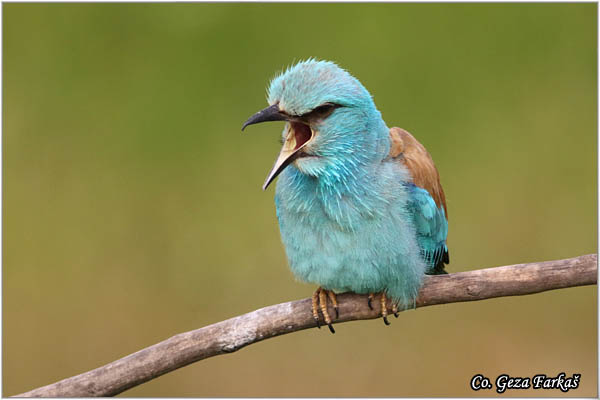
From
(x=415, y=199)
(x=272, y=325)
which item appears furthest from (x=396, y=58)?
(x=272, y=325)

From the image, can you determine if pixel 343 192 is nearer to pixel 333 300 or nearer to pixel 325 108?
pixel 325 108

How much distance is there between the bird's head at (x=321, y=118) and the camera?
2.95 m

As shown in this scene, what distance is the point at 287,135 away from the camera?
315cm

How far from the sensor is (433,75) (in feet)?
18.2

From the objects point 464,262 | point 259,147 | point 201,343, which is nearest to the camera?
point 201,343

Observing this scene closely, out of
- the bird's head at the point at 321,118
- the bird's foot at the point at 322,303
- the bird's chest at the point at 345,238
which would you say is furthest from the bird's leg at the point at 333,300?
the bird's head at the point at 321,118

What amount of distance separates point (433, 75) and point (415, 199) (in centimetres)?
252

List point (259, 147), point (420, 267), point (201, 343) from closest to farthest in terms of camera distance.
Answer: point (201, 343)
point (420, 267)
point (259, 147)

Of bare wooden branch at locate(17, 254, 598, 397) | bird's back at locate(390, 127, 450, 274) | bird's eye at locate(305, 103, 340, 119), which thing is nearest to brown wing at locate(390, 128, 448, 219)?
bird's back at locate(390, 127, 450, 274)

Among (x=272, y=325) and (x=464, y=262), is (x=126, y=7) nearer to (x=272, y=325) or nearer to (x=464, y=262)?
(x=464, y=262)

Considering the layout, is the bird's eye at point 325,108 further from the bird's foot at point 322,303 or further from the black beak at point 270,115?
the bird's foot at point 322,303

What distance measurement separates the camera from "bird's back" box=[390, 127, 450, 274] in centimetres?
328

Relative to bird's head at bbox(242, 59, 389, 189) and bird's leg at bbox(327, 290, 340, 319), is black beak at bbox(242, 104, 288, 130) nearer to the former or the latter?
bird's head at bbox(242, 59, 389, 189)

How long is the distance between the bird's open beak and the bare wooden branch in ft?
1.97
